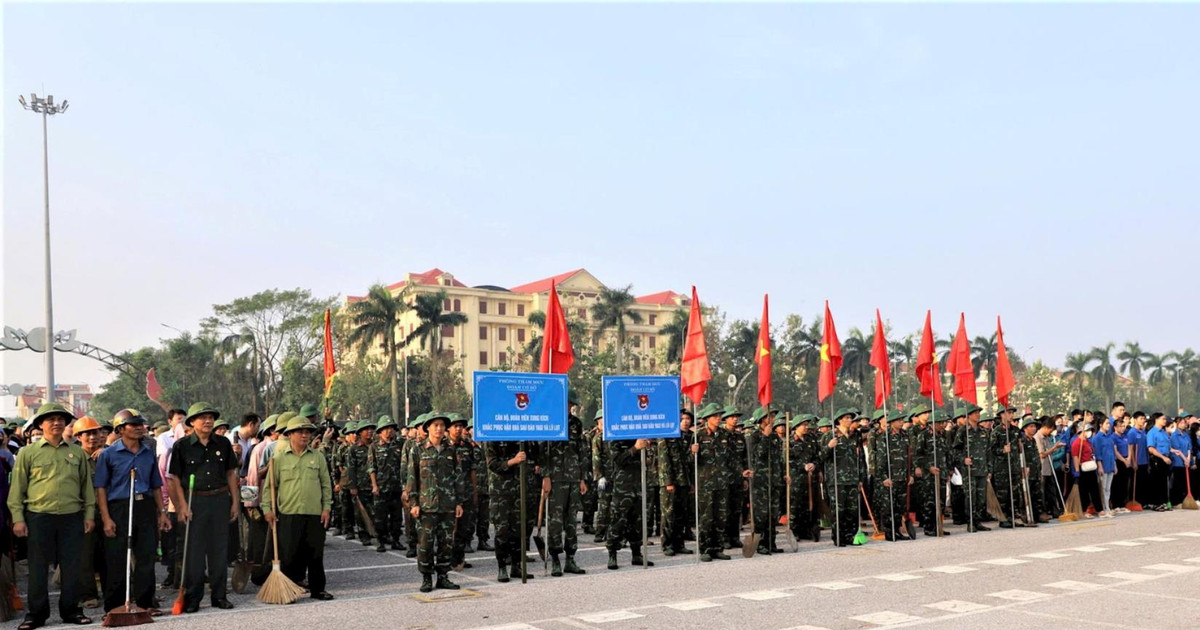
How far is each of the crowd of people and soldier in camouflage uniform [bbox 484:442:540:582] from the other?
2 cm

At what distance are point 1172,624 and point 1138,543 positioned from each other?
20.7ft

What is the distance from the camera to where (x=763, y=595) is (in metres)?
9.57

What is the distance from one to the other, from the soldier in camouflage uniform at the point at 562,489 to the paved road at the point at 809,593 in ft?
1.34

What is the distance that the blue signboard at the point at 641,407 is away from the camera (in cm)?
1195

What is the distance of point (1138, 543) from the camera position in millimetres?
13523

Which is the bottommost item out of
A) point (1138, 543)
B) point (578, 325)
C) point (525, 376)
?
point (1138, 543)

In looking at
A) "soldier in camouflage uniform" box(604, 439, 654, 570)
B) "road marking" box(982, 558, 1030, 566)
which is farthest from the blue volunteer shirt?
"road marking" box(982, 558, 1030, 566)

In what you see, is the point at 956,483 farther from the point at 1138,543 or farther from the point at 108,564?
the point at 108,564

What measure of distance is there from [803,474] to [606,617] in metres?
7.02

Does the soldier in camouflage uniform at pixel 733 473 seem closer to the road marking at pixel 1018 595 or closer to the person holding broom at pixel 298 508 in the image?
the road marking at pixel 1018 595

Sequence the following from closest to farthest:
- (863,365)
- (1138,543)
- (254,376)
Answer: (1138,543), (254,376), (863,365)

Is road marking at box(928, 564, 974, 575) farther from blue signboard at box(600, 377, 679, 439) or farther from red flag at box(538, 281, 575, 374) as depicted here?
red flag at box(538, 281, 575, 374)

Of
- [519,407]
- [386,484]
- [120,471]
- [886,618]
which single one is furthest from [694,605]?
[386,484]

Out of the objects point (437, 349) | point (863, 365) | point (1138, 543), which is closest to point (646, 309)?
point (863, 365)
